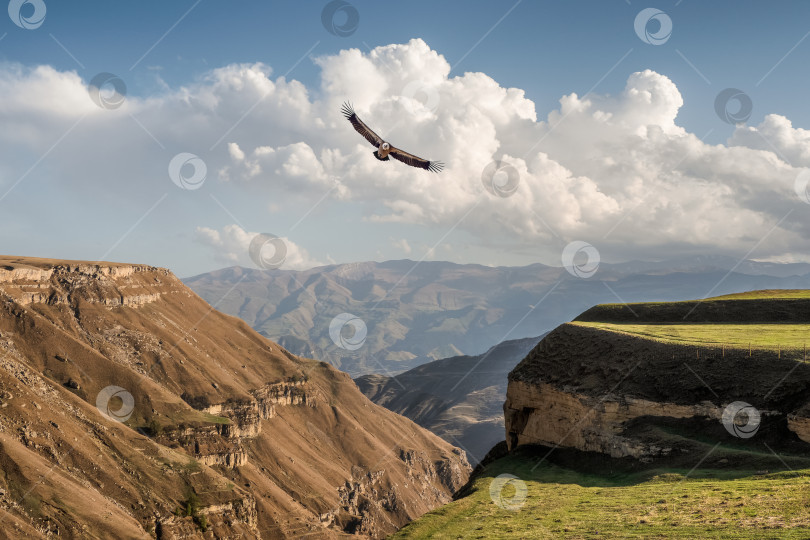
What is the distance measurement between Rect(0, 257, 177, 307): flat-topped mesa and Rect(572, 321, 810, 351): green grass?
418 ft

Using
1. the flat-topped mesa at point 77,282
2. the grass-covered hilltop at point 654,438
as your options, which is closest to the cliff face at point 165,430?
the flat-topped mesa at point 77,282

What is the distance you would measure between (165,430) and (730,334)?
103846 millimetres

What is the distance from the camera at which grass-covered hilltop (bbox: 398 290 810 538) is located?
83.1 ft

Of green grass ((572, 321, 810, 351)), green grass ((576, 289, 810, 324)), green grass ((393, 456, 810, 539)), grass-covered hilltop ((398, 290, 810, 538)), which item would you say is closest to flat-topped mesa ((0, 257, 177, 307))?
grass-covered hilltop ((398, 290, 810, 538))

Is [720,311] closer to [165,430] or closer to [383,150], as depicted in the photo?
[383,150]

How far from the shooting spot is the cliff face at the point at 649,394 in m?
35.3

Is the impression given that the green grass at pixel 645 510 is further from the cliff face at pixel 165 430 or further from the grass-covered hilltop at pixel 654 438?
the cliff face at pixel 165 430

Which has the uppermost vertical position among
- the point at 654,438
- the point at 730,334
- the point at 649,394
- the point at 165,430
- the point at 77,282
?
the point at 77,282

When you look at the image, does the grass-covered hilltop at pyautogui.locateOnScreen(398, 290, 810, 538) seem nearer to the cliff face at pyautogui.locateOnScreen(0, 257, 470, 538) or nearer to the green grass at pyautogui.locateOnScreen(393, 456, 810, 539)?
the green grass at pyautogui.locateOnScreen(393, 456, 810, 539)

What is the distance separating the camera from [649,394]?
40.1 m

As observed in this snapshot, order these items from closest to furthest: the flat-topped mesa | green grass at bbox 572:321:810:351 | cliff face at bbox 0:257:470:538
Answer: green grass at bbox 572:321:810:351 → cliff face at bbox 0:257:470:538 → the flat-topped mesa

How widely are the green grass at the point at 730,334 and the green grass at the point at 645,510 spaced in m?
14.1

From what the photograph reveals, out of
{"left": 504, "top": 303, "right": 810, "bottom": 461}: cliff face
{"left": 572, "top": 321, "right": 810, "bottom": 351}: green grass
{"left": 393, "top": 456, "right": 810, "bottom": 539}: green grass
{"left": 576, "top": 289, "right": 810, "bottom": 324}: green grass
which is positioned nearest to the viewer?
{"left": 393, "top": 456, "right": 810, "bottom": 539}: green grass

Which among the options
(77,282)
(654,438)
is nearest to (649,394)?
(654,438)
